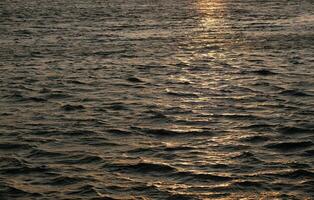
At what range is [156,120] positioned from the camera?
1922 cm

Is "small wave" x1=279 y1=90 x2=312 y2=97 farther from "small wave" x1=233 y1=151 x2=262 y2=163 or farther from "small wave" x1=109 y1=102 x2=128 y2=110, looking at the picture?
"small wave" x1=233 y1=151 x2=262 y2=163

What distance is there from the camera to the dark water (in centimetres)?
1372

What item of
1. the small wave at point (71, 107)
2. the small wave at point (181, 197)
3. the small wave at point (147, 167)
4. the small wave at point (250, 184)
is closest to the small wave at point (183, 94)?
the small wave at point (71, 107)

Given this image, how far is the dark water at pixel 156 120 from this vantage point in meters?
13.7

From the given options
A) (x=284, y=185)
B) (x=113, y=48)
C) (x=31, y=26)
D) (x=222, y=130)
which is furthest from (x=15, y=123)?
(x=31, y=26)

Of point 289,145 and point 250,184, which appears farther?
point 289,145

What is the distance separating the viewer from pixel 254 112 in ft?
65.8

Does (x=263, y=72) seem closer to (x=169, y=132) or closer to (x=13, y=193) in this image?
(x=169, y=132)

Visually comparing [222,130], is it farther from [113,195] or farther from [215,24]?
[215,24]

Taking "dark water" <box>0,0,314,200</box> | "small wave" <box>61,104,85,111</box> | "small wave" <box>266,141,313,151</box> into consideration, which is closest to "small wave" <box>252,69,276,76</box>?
"dark water" <box>0,0,314,200</box>

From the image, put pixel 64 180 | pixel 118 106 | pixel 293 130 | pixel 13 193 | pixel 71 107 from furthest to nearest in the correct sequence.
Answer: pixel 118 106, pixel 71 107, pixel 293 130, pixel 64 180, pixel 13 193

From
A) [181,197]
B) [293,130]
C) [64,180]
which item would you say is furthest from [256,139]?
[64,180]

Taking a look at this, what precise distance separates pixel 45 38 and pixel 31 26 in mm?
10361

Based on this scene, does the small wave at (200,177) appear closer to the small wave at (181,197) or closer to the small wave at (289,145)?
the small wave at (181,197)
